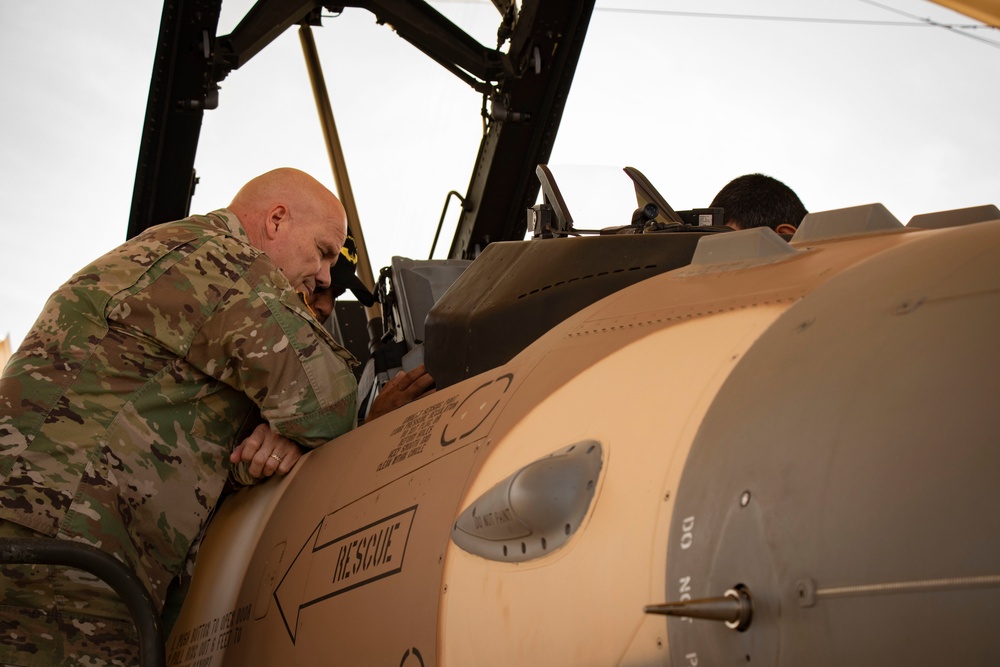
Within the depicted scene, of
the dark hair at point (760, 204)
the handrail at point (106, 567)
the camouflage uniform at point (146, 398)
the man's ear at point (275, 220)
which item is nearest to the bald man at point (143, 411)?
the camouflage uniform at point (146, 398)

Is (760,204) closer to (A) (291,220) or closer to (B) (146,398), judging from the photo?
(A) (291,220)

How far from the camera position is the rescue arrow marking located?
65.3 inches

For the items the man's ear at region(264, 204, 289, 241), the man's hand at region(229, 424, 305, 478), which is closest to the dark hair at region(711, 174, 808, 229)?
the man's ear at region(264, 204, 289, 241)

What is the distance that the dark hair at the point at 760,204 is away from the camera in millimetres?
3574

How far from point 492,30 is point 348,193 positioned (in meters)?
1.08

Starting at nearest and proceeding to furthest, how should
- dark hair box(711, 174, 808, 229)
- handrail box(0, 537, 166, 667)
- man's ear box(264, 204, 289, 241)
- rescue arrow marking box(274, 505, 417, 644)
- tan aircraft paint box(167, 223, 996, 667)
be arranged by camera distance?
tan aircraft paint box(167, 223, 996, 667), rescue arrow marking box(274, 505, 417, 644), handrail box(0, 537, 166, 667), man's ear box(264, 204, 289, 241), dark hair box(711, 174, 808, 229)

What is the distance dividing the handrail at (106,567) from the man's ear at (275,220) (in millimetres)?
1033

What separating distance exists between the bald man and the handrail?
0.15 metres

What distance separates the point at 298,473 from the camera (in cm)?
228

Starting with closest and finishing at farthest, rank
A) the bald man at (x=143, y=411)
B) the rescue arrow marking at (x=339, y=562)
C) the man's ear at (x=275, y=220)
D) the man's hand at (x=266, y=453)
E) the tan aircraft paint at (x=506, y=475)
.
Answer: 1. the tan aircraft paint at (x=506, y=475)
2. the rescue arrow marking at (x=339, y=562)
3. the bald man at (x=143, y=411)
4. the man's hand at (x=266, y=453)
5. the man's ear at (x=275, y=220)

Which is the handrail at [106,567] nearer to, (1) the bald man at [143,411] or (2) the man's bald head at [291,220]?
(1) the bald man at [143,411]

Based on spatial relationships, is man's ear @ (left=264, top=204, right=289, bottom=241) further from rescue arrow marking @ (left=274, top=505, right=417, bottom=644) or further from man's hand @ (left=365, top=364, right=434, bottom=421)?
rescue arrow marking @ (left=274, top=505, right=417, bottom=644)

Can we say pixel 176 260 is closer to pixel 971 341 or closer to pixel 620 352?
pixel 620 352

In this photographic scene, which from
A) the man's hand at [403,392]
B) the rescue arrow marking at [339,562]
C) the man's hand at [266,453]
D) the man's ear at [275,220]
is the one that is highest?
the man's ear at [275,220]
